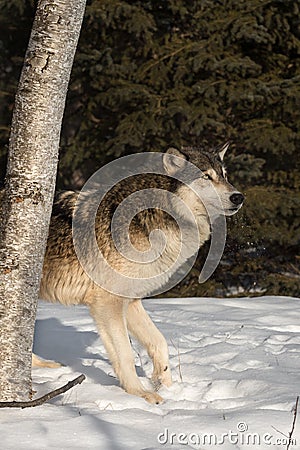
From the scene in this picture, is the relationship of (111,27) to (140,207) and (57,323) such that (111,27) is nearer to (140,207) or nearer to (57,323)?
(57,323)

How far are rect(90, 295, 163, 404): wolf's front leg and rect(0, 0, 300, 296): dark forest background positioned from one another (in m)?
6.34

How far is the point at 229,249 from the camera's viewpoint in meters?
11.2

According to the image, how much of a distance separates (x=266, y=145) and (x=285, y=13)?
241cm

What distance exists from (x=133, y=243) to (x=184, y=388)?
1.01 metres

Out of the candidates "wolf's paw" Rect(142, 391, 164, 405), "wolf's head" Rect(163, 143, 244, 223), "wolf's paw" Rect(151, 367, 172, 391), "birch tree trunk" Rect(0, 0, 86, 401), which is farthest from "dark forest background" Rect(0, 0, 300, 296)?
"birch tree trunk" Rect(0, 0, 86, 401)

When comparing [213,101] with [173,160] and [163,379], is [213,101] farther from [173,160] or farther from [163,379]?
[163,379]

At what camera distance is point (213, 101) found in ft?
39.1

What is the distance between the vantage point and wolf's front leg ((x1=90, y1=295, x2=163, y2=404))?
449cm

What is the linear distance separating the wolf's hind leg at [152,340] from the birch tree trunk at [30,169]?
3.66ft

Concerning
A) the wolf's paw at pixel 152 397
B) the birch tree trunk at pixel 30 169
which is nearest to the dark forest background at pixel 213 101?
the wolf's paw at pixel 152 397

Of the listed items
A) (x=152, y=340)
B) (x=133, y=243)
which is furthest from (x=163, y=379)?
(x=133, y=243)

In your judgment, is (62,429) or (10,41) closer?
(62,429)

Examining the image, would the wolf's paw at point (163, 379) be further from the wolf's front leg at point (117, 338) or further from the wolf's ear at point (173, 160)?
the wolf's ear at point (173, 160)

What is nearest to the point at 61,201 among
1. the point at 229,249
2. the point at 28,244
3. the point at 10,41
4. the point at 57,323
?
the point at 28,244
